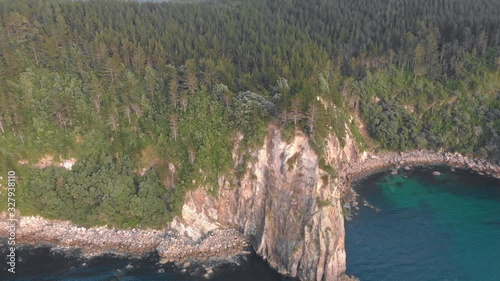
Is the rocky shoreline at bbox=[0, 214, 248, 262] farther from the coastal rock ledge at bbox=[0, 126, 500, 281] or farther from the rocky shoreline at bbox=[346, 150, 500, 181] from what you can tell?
the rocky shoreline at bbox=[346, 150, 500, 181]

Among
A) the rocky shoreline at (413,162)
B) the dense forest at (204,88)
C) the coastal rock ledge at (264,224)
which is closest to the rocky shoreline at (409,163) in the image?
the rocky shoreline at (413,162)

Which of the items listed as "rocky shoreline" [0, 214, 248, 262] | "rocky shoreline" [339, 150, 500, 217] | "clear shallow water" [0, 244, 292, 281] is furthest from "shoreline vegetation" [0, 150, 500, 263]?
"rocky shoreline" [339, 150, 500, 217]

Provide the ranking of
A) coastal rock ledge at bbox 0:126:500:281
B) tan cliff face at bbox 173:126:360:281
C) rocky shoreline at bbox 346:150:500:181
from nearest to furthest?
tan cliff face at bbox 173:126:360:281, coastal rock ledge at bbox 0:126:500:281, rocky shoreline at bbox 346:150:500:181

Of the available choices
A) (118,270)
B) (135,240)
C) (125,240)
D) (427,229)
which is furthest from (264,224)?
A: (427,229)

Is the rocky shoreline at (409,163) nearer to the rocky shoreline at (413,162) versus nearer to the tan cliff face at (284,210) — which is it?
the rocky shoreline at (413,162)

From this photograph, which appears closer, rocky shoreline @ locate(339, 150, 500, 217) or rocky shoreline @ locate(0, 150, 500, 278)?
rocky shoreline @ locate(0, 150, 500, 278)

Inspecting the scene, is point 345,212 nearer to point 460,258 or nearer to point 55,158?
point 460,258
